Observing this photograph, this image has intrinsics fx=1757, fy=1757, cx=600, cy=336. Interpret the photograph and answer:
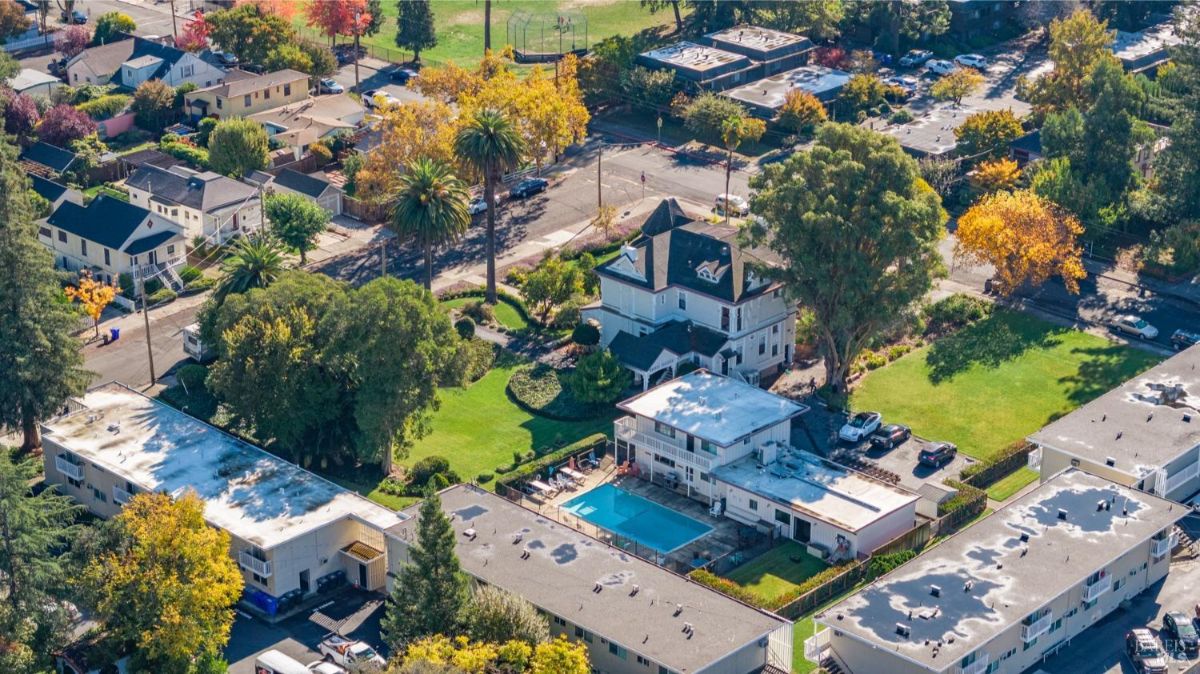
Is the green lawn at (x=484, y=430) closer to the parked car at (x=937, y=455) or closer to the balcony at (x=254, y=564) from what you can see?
the balcony at (x=254, y=564)

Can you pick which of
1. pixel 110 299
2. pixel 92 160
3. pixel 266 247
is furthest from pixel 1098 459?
pixel 92 160

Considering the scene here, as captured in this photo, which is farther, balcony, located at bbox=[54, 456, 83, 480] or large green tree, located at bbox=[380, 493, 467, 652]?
balcony, located at bbox=[54, 456, 83, 480]

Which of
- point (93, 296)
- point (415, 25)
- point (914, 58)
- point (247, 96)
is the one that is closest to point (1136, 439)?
point (93, 296)

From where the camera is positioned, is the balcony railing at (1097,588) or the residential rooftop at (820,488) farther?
the residential rooftop at (820,488)

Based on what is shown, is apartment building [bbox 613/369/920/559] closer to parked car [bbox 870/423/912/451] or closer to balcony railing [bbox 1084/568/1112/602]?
parked car [bbox 870/423/912/451]

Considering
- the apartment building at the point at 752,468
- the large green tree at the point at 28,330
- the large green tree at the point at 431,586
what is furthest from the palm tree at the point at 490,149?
the large green tree at the point at 431,586

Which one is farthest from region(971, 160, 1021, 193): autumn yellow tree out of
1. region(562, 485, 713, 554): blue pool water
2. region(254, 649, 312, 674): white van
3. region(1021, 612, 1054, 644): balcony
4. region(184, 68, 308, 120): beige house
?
region(254, 649, 312, 674): white van

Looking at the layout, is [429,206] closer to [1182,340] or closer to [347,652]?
[347,652]
